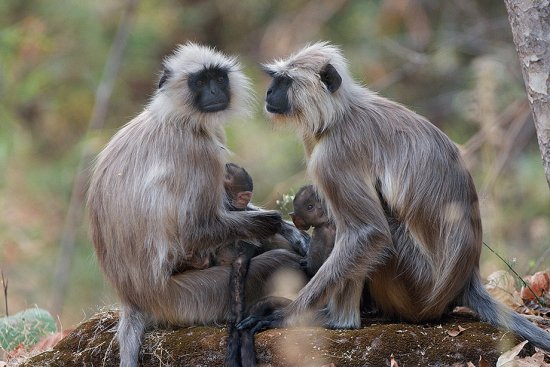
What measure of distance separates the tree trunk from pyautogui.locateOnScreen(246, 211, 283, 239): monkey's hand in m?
1.54

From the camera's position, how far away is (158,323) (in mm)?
5270

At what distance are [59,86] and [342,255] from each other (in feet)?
31.3

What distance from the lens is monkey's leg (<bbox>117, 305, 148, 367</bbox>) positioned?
16.3ft

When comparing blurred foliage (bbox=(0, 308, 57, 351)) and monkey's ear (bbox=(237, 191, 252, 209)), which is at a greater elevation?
monkey's ear (bbox=(237, 191, 252, 209))

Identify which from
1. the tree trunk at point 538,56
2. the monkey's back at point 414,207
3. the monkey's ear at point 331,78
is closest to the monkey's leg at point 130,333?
the monkey's back at point 414,207

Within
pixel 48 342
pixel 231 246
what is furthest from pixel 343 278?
pixel 48 342

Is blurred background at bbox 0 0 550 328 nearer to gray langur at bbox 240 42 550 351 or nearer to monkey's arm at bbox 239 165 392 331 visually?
gray langur at bbox 240 42 550 351

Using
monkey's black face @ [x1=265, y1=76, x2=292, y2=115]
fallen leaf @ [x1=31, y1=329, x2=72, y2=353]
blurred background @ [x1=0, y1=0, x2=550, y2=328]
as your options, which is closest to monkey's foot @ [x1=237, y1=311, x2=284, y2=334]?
monkey's black face @ [x1=265, y1=76, x2=292, y2=115]

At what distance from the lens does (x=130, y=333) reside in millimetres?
5066

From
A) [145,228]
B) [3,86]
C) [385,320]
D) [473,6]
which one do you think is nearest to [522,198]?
[473,6]

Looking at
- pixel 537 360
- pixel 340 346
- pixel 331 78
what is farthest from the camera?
pixel 331 78

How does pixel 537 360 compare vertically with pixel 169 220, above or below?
below

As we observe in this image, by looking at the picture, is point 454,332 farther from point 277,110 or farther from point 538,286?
point 277,110

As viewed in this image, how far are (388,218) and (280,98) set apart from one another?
90 cm
